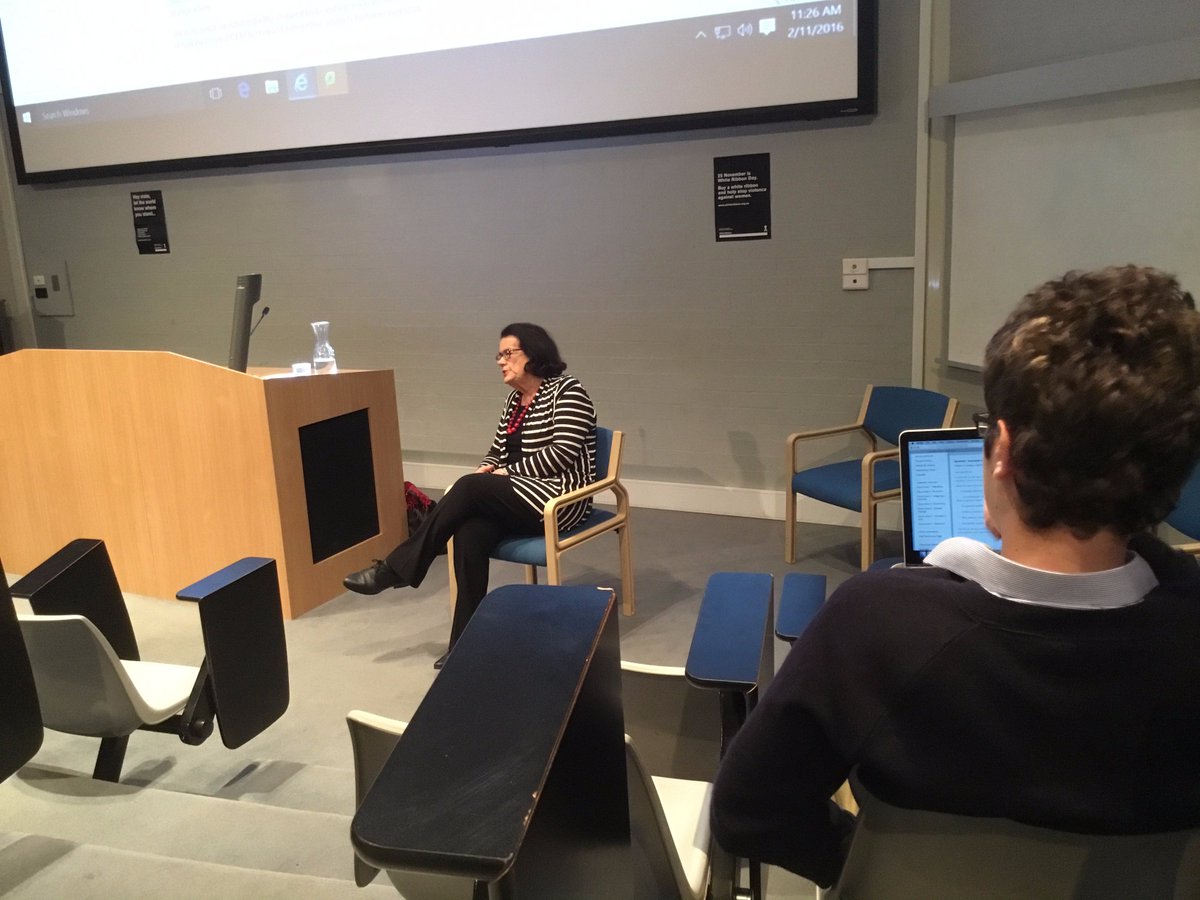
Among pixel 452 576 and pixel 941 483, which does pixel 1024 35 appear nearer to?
pixel 941 483

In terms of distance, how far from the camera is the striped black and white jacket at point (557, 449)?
295cm

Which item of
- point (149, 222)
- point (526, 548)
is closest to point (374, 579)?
point (526, 548)

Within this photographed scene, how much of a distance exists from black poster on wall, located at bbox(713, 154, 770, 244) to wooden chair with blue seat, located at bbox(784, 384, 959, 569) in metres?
0.94

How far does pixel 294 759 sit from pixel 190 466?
1.36 m

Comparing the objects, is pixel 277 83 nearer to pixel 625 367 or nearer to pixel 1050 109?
pixel 625 367

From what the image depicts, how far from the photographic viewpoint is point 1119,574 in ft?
2.44

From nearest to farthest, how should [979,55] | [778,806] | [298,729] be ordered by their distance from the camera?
[778,806] < [298,729] < [979,55]

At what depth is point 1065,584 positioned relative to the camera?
2.44 feet

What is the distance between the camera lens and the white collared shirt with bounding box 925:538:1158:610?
29.1 inches

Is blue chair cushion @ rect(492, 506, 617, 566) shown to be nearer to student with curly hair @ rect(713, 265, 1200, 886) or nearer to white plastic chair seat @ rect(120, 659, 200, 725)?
white plastic chair seat @ rect(120, 659, 200, 725)

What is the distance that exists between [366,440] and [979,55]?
2.86 meters

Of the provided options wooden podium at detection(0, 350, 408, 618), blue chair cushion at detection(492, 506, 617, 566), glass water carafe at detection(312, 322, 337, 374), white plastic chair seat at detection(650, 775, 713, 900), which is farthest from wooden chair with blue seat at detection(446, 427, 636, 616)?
white plastic chair seat at detection(650, 775, 713, 900)

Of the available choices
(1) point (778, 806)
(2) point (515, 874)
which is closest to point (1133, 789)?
(1) point (778, 806)

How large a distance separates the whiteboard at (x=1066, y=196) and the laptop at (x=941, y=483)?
46.9 inches
